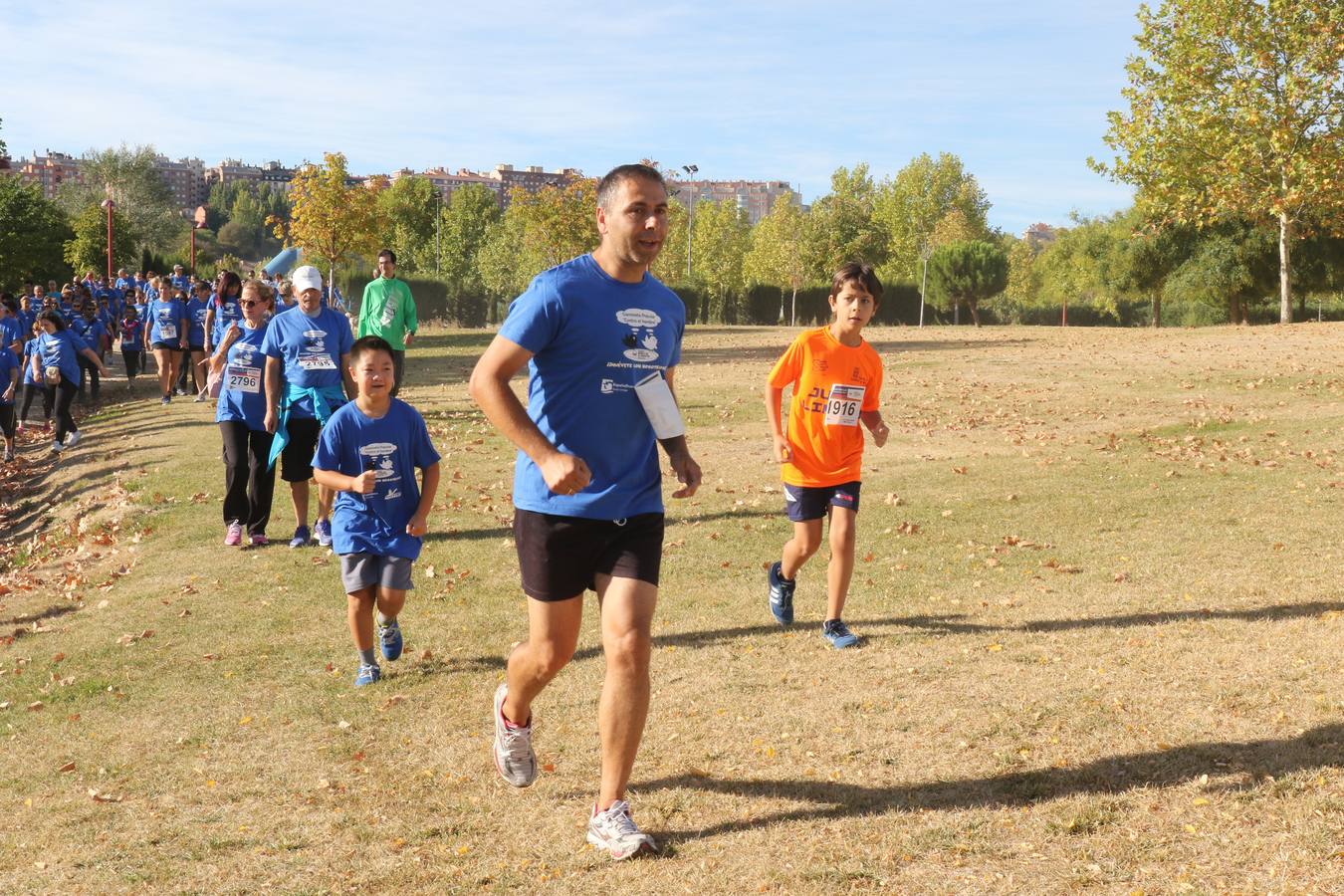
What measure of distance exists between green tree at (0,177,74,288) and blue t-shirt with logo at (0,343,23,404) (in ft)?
115

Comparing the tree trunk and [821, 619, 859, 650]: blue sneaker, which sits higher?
the tree trunk

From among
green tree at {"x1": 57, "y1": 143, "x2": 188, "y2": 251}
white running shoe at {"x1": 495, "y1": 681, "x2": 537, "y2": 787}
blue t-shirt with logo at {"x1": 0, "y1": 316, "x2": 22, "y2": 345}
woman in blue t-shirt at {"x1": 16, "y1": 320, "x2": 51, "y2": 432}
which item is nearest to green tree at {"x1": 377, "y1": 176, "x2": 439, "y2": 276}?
green tree at {"x1": 57, "y1": 143, "x2": 188, "y2": 251}

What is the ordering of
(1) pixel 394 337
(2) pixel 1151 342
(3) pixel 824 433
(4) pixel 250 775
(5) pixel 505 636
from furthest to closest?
(2) pixel 1151 342 < (1) pixel 394 337 < (5) pixel 505 636 < (3) pixel 824 433 < (4) pixel 250 775

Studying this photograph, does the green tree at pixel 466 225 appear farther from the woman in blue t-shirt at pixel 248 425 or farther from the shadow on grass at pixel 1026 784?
the shadow on grass at pixel 1026 784

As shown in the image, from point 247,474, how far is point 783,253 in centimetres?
6540

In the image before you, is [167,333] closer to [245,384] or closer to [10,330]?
[10,330]

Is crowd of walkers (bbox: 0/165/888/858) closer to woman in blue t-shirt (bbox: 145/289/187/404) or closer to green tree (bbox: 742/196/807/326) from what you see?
woman in blue t-shirt (bbox: 145/289/187/404)

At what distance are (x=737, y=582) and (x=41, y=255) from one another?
52.9 m

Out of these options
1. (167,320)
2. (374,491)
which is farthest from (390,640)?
(167,320)

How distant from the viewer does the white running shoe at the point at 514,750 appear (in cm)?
478

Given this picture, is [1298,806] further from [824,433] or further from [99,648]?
[99,648]

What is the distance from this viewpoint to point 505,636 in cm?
765

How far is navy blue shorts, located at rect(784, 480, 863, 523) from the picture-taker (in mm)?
6859

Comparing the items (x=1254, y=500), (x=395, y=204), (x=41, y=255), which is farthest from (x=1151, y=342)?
(x=395, y=204)
